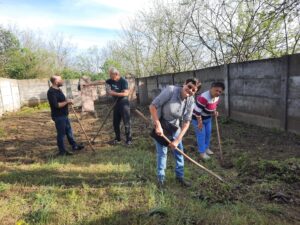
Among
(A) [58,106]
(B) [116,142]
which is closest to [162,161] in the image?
(A) [58,106]

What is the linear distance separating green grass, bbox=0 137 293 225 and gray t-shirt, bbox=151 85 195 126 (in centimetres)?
98

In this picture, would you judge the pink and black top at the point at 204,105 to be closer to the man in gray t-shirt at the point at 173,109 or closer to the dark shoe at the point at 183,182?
the man in gray t-shirt at the point at 173,109

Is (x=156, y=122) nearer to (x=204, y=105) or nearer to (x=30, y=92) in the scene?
(x=204, y=105)

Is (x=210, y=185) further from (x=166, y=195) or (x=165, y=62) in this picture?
(x=165, y=62)

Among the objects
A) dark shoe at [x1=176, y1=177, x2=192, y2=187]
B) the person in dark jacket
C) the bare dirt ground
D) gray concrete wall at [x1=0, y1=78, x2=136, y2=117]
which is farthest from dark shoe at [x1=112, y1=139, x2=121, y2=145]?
gray concrete wall at [x1=0, y1=78, x2=136, y2=117]

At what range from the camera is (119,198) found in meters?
3.67

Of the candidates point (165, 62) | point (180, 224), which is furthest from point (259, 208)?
point (165, 62)

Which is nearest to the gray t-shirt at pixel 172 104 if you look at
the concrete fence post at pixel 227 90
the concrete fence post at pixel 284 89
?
the concrete fence post at pixel 284 89

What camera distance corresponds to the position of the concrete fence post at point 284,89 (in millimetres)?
6676

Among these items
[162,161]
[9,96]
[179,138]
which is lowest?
[162,161]

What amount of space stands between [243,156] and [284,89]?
2.42 meters

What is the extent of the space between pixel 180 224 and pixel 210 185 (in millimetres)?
1099

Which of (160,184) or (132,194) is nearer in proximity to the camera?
(132,194)

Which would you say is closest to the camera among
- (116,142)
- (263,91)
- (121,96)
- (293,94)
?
(293,94)
